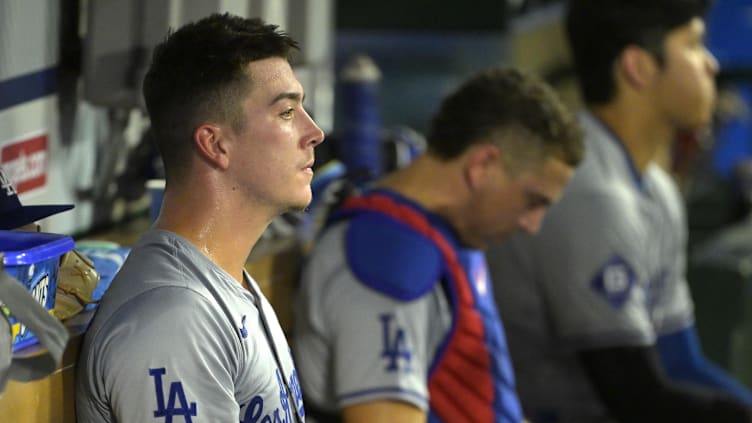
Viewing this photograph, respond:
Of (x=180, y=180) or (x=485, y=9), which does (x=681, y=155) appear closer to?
(x=485, y=9)

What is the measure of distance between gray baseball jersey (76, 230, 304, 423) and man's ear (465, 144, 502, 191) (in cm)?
96

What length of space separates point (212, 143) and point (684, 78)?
2.01 m

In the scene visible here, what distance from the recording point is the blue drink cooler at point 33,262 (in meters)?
1.29

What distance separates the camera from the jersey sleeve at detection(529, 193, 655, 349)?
2.72 metres

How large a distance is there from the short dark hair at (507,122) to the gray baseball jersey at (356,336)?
0.28 metres

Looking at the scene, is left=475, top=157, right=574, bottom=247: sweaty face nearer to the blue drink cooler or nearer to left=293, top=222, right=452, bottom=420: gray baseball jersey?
left=293, top=222, right=452, bottom=420: gray baseball jersey

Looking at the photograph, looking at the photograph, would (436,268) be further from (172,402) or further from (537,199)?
(172,402)

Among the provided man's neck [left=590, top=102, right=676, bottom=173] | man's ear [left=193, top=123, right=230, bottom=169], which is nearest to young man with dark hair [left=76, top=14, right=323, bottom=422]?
man's ear [left=193, top=123, right=230, bottom=169]

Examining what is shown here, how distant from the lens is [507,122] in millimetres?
2361

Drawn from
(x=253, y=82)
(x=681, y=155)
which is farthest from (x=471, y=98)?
(x=681, y=155)

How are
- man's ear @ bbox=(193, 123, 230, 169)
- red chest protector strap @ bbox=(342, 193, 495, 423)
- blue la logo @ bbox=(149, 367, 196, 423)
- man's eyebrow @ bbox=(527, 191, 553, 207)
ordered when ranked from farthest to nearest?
man's eyebrow @ bbox=(527, 191, 553, 207) < red chest protector strap @ bbox=(342, 193, 495, 423) < man's ear @ bbox=(193, 123, 230, 169) < blue la logo @ bbox=(149, 367, 196, 423)

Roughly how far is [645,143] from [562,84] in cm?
251

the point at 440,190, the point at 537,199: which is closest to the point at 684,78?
the point at 537,199

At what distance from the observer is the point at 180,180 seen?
1385mm
